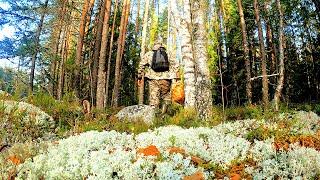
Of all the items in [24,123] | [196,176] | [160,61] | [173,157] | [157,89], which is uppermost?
[160,61]

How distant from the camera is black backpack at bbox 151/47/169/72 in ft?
37.2

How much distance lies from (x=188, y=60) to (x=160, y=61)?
230 cm

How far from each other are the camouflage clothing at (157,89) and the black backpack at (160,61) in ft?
1.25

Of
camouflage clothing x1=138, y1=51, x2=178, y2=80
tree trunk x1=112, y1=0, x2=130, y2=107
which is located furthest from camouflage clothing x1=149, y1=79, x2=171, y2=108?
tree trunk x1=112, y1=0, x2=130, y2=107

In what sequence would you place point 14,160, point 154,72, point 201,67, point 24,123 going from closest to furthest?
point 14,160, point 24,123, point 201,67, point 154,72

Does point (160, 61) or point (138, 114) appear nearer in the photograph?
point (138, 114)

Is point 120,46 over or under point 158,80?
over

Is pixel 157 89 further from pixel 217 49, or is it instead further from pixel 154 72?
pixel 217 49

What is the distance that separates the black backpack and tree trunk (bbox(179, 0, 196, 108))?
75.6 inches

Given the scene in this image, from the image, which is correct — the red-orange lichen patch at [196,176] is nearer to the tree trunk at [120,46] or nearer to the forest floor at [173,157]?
the forest floor at [173,157]

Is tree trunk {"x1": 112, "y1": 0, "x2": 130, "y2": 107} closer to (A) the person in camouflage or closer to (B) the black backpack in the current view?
(A) the person in camouflage

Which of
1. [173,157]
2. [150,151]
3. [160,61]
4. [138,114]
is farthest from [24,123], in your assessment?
[160,61]

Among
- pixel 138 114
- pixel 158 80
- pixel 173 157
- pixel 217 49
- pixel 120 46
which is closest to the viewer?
pixel 173 157

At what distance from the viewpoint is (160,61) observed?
1134 cm
